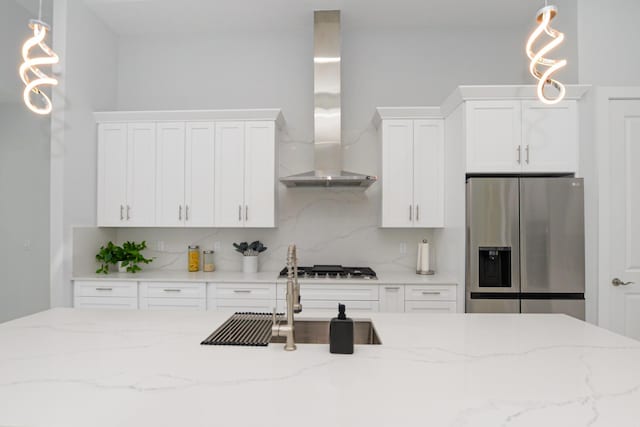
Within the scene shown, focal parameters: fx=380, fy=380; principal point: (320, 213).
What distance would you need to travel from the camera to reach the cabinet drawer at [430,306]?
304cm

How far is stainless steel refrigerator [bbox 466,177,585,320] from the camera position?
2.82m

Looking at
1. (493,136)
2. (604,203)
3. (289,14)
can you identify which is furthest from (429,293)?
(289,14)

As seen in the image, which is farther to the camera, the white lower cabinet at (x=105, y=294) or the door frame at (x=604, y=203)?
the white lower cabinet at (x=105, y=294)

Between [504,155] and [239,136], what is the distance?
7.32ft

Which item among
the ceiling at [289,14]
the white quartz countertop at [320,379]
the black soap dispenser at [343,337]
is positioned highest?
the ceiling at [289,14]

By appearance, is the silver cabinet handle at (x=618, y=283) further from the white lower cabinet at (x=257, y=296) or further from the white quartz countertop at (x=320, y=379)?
the white quartz countertop at (x=320, y=379)

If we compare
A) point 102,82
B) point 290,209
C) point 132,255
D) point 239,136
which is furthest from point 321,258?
point 102,82

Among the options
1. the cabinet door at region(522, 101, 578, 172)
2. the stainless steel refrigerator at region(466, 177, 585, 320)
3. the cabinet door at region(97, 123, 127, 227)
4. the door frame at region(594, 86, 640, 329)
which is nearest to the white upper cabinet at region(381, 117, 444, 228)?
the stainless steel refrigerator at region(466, 177, 585, 320)

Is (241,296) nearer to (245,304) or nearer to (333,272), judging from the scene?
(245,304)

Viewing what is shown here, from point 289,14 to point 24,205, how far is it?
11.1 feet

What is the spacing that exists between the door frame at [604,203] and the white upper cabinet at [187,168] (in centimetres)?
257

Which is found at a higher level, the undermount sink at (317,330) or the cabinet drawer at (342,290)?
the undermount sink at (317,330)

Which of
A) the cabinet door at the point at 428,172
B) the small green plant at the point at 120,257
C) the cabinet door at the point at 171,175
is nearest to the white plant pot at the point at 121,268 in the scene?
the small green plant at the point at 120,257

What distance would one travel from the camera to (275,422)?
894 mm
